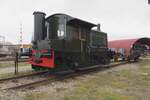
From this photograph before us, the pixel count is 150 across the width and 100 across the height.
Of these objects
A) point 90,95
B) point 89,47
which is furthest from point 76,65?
point 90,95

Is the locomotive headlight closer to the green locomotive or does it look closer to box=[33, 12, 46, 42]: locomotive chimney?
the green locomotive

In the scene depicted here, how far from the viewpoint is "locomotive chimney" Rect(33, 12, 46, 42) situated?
9008mm

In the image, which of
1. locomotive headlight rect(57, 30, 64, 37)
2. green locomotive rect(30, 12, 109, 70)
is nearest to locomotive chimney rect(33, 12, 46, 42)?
green locomotive rect(30, 12, 109, 70)

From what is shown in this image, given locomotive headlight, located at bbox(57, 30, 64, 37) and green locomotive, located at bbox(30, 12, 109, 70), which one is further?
locomotive headlight, located at bbox(57, 30, 64, 37)

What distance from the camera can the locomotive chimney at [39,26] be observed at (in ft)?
29.6

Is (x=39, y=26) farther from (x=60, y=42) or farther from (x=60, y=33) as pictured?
(x=60, y=42)

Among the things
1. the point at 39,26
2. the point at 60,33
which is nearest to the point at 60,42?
the point at 60,33

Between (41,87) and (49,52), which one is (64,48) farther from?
(41,87)

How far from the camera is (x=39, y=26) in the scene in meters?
9.04

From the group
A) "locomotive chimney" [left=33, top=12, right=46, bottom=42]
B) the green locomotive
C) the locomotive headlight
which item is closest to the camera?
the green locomotive

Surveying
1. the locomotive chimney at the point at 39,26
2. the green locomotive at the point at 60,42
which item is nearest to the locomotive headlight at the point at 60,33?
the green locomotive at the point at 60,42

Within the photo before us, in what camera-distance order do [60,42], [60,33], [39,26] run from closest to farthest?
[60,42] → [60,33] → [39,26]

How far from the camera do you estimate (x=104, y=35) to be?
13.5 meters

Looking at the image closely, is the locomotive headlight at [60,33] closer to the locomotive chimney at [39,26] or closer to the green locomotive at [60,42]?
the green locomotive at [60,42]
